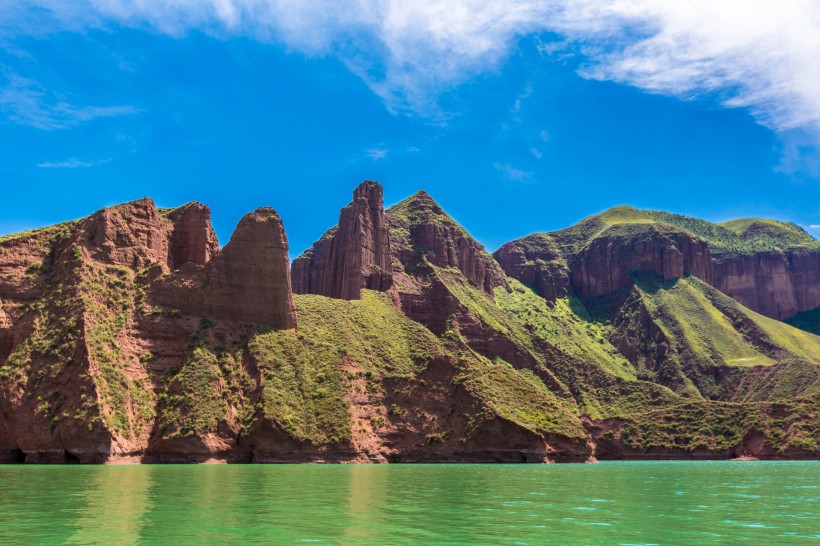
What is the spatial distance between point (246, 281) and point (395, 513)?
102 metres

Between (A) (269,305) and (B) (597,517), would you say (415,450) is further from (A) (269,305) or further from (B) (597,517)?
(B) (597,517)

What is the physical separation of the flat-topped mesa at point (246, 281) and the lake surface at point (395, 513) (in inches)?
2739

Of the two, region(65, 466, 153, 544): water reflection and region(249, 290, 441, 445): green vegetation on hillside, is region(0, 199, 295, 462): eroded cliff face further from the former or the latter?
region(65, 466, 153, 544): water reflection

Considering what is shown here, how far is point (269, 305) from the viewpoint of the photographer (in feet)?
456

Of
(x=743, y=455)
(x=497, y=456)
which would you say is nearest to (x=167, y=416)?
(x=497, y=456)

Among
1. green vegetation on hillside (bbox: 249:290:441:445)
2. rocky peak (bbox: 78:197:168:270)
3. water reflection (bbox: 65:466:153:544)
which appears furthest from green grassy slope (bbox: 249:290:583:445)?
water reflection (bbox: 65:466:153:544)

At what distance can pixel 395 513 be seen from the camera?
40.1 meters

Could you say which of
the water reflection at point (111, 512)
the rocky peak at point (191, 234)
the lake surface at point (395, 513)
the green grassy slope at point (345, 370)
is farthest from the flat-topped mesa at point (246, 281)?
the water reflection at point (111, 512)

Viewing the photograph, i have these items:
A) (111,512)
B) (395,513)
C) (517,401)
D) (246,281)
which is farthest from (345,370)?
(111,512)

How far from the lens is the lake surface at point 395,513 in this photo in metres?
31.4

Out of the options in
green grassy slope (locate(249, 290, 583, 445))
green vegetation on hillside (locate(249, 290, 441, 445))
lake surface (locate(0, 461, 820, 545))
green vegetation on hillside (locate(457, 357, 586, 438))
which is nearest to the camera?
lake surface (locate(0, 461, 820, 545))

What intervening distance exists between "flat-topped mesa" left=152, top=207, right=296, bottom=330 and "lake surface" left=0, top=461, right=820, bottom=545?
69569mm

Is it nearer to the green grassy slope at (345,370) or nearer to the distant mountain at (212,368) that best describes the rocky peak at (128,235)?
the distant mountain at (212,368)

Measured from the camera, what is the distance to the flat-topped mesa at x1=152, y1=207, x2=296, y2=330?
132 metres
